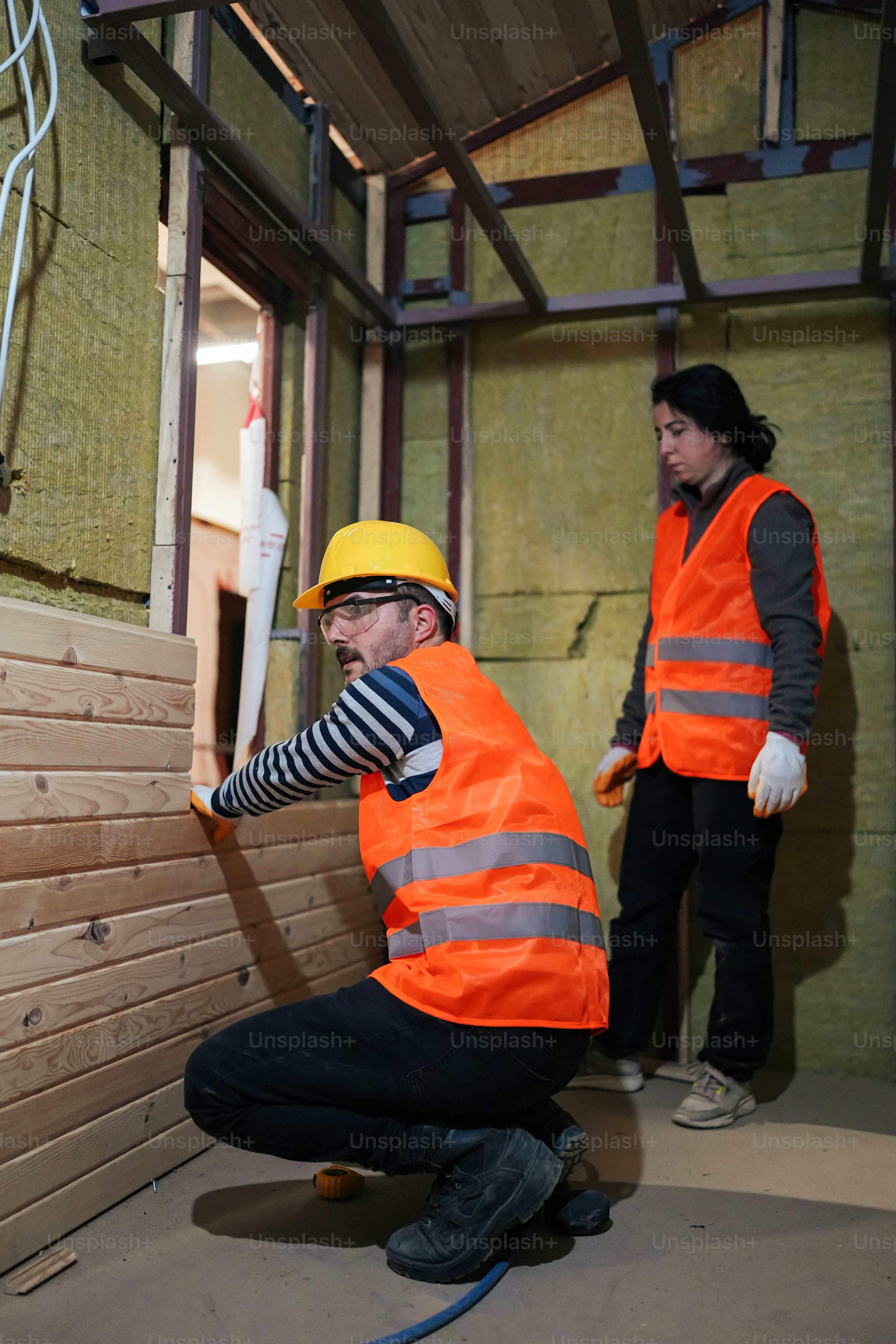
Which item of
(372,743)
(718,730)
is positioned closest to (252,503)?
(718,730)

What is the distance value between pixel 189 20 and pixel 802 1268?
9.93 feet

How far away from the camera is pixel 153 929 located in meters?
2.14

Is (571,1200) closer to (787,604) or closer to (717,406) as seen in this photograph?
(787,604)

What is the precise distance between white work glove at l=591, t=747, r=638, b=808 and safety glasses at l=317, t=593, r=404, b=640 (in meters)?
1.31

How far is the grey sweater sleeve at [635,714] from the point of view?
10.2 feet

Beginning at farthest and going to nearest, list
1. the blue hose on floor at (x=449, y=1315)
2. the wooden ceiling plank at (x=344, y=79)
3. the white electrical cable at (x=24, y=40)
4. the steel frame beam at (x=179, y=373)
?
1. the wooden ceiling plank at (x=344, y=79)
2. the steel frame beam at (x=179, y=373)
3. the white electrical cable at (x=24, y=40)
4. the blue hose on floor at (x=449, y=1315)

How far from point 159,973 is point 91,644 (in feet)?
2.25

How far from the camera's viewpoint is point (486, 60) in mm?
3402

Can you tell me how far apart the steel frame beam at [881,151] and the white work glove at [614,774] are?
1584mm

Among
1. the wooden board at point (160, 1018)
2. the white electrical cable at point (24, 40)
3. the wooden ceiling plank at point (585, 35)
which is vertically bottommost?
the wooden board at point (160, 1018)

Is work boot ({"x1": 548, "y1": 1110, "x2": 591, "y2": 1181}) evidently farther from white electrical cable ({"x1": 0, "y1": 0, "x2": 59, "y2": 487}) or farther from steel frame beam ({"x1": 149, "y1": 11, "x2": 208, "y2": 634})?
white electrical cable ({"x1": 0, "y1": 0, "x2": 59, "y2": 487})

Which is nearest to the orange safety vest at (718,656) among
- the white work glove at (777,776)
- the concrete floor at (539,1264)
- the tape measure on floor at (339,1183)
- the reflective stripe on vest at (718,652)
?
the reflective stripe on vest at (718,652)

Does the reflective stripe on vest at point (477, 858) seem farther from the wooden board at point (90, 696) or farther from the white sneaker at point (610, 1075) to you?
the white sneaker at point (610, 1075)

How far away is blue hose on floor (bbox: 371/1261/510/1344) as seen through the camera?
1543 mm
